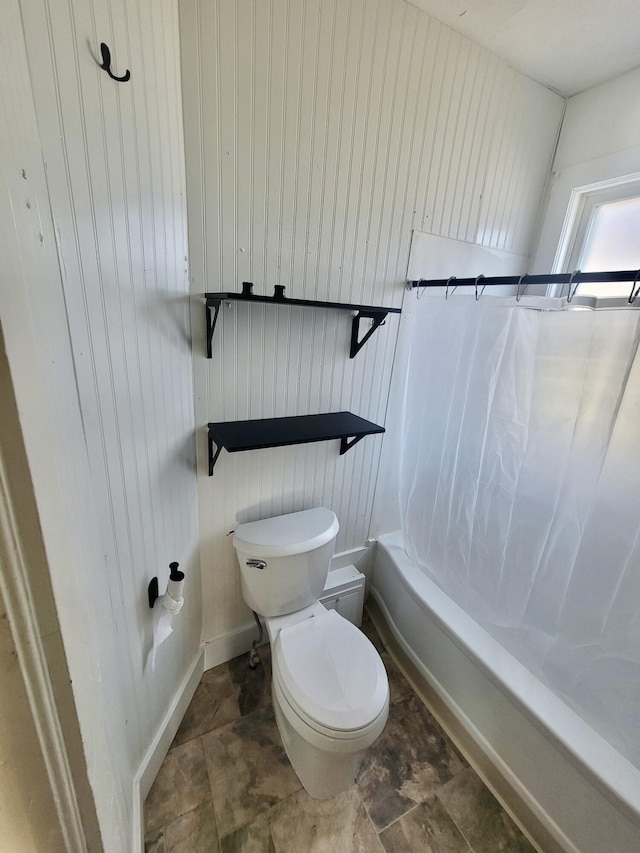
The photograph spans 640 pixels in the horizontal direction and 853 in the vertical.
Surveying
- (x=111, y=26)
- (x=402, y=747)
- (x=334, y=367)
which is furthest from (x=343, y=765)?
(x=111, y=26)

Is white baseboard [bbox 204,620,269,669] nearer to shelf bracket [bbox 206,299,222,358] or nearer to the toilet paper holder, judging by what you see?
the toilet paper holder

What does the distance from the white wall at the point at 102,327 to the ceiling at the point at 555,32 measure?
1029 mm

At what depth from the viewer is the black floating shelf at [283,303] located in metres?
0.99

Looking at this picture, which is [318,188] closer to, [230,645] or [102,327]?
[102,327]

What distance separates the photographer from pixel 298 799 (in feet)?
3.67

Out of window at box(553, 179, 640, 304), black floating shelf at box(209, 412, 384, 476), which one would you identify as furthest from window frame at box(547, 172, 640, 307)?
black floating shelf at box(209, 412, 384, 476)

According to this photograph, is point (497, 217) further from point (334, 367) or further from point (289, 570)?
point (289, 570)

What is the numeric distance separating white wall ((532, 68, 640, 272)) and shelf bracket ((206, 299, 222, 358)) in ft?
5.17

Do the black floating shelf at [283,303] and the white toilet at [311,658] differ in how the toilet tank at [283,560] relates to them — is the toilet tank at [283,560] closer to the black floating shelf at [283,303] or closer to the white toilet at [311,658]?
the white toilet at [311,658]

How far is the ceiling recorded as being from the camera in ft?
3.54

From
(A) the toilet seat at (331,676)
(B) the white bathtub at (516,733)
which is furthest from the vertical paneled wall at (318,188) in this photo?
(B) the white bathtub at (516,733)

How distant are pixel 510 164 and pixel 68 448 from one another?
1.96 metres

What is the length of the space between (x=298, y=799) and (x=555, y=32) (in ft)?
9.15

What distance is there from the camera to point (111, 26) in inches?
24.5
